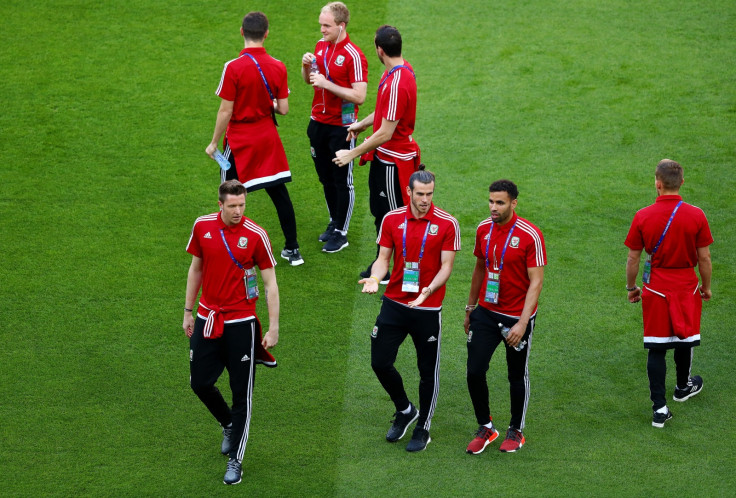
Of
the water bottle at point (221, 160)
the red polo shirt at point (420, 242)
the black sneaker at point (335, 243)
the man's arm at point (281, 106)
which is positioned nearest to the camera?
the red polo shirt at point (420, 242)

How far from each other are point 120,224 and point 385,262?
391 centimetres

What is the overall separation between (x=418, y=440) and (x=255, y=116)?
3177 millimetres

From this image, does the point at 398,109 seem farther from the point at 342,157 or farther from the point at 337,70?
the point at 337,70

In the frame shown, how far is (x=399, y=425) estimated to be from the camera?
19.9 feet

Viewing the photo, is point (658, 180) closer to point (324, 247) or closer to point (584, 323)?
point (584, 323)

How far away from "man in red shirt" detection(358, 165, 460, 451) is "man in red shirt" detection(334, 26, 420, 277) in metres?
1.48

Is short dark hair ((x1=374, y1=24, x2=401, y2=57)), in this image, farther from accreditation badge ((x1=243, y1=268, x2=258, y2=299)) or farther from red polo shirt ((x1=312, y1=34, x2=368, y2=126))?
accreditation badge ((x1=243, y1=268, x2=258, y2=299))

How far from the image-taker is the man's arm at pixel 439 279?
5.54 meters

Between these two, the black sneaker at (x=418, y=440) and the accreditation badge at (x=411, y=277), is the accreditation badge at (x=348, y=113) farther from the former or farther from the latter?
the black sneaker at (x=418, y=440)

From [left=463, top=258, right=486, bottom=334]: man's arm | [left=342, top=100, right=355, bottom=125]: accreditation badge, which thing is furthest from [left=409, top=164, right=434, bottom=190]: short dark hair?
[left=342, top=100, right=355, bottom=125]: accreditation badge

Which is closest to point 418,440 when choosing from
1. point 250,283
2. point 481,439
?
point 481,439

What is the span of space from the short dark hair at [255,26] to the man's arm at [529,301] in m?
3.27

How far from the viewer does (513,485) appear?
556 centimetres

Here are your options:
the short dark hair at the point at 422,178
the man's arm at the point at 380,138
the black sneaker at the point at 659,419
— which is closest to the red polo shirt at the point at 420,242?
the short dark hair at the point at 422,178
